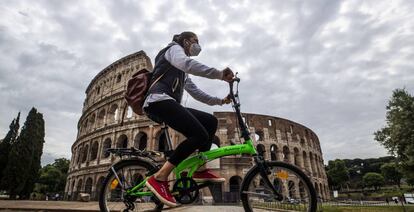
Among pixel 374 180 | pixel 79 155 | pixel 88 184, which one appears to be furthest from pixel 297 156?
pixel 374 180

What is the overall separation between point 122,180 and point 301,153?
3034 cm

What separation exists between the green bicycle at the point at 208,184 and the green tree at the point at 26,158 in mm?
24709

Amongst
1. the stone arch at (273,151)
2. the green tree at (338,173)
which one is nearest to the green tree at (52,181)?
the stone arch at (273,151)

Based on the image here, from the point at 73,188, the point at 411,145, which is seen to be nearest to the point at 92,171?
the point at 73,188

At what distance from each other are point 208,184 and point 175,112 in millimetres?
875

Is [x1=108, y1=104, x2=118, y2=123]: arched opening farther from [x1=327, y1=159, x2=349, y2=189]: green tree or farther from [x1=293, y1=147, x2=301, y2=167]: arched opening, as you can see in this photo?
[x1=327, y1=159, x2=349, y2=189]: green tree

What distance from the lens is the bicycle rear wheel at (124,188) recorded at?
8.71 feet

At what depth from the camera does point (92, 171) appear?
23.9 m

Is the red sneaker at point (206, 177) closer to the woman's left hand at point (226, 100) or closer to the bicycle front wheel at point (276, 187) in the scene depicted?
the bicycle front wheel at point (276, 187)

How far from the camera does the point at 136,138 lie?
2269 centimetres

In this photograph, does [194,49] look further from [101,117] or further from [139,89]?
[101,117]

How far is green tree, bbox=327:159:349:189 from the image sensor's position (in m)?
57.2

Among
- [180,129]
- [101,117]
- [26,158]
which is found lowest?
[180,129]

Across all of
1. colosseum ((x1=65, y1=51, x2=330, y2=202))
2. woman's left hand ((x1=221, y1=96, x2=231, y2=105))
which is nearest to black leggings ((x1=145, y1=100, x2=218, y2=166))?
woman's left hand ((x1=221, y1=96, x2=231, y2=105))
